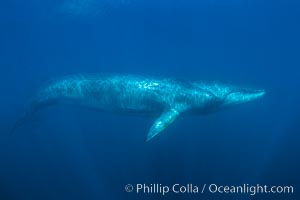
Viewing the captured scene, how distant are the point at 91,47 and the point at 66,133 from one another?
141 ft

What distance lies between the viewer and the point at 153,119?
20.4m

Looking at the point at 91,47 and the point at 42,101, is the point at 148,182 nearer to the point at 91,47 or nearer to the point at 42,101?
the point at 42,101

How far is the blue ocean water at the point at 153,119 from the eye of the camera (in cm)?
1524

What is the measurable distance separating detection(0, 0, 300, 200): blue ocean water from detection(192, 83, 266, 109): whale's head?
3.45 metres

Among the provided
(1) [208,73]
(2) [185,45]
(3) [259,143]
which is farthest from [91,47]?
(3) [259,143]

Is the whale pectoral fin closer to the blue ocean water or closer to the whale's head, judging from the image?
the whale's head

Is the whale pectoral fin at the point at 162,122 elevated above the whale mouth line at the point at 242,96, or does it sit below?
below

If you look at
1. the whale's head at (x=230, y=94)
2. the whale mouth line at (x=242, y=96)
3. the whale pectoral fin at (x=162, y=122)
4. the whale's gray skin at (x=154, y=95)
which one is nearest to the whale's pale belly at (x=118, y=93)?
the whale's gray skin at (x=154, y=95)

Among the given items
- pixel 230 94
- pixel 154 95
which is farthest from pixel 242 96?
pixel 154 95

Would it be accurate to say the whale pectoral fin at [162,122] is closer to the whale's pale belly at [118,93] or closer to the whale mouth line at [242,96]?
the whale's pale belly at [118,93]

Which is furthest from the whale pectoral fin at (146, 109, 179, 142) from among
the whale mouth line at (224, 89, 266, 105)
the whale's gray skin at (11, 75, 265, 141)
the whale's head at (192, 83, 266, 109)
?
the whale mouth line at (224, 89, 266, 105)

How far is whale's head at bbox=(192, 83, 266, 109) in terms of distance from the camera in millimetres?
13367

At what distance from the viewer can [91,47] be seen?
2454 inches

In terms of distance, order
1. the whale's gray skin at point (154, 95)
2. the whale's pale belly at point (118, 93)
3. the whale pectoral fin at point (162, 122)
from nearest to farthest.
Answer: the whale pectoral fin at point (162, 122) < the whale's gray skin at point (154, 95) < the whale's pale belly at point (118, 93)
